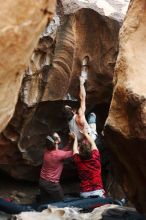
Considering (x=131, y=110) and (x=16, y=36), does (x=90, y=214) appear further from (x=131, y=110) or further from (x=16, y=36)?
(x=16, y=36)

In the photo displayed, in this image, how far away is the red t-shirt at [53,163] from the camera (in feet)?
24.9

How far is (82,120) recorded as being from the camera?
784 cm

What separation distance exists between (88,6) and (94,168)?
227cm

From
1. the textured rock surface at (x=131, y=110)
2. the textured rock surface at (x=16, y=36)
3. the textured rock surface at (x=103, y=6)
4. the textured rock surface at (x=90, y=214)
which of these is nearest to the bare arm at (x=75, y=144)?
the textured rock surface at (x=90, y=214)

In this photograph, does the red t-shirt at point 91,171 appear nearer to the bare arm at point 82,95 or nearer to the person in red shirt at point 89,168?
the person in red shirt at point 89,168

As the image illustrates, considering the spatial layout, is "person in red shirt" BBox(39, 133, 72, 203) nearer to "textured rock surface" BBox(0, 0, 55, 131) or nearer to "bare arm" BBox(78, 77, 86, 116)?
"bare arm" BBox(78, 77, 86, 116)

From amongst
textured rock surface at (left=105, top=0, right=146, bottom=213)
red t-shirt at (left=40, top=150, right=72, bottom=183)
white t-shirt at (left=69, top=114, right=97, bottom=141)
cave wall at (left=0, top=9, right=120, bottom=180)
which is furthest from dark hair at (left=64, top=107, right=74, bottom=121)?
textured rock surface at (left=105, top=0, right=146, bottom=213)

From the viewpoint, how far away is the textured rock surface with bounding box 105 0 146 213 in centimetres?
415

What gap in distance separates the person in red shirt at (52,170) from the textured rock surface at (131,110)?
2834 millimetres

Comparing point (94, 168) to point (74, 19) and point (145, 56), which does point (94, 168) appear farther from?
point (145, 56)

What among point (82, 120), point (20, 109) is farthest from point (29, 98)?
point (82, 120)

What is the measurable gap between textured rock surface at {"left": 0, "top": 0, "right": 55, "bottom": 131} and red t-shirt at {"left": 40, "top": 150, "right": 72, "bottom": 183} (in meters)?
4.48

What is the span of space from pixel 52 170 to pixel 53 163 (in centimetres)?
14

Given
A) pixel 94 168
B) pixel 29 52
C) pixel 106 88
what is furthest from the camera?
pixel 106 88
